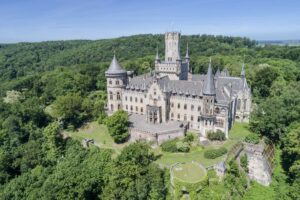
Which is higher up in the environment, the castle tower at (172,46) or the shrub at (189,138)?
the castle tower at (172,46)

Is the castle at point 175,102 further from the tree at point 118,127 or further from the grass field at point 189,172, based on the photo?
the grass field at point 189,172

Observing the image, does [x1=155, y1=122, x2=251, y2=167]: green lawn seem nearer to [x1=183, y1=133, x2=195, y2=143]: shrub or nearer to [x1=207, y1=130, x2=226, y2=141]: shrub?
[x1=207, y1=130, x2=226, y2=141]: shrub

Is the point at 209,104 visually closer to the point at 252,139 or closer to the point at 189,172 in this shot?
the point at 252,139

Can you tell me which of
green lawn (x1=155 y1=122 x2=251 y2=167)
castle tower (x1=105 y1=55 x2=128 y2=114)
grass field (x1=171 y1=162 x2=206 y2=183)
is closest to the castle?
castle tower (x1=105 y1=55 x2=128 y2=114)

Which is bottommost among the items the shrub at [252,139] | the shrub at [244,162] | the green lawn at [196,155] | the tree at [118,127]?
the shrub at [244,162]

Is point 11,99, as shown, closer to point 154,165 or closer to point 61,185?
point 61,185

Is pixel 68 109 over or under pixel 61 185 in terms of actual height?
over

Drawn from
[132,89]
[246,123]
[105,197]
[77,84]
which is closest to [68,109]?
[132,89]

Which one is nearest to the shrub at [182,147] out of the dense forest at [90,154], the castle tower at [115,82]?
the dense forest at [90,154]
